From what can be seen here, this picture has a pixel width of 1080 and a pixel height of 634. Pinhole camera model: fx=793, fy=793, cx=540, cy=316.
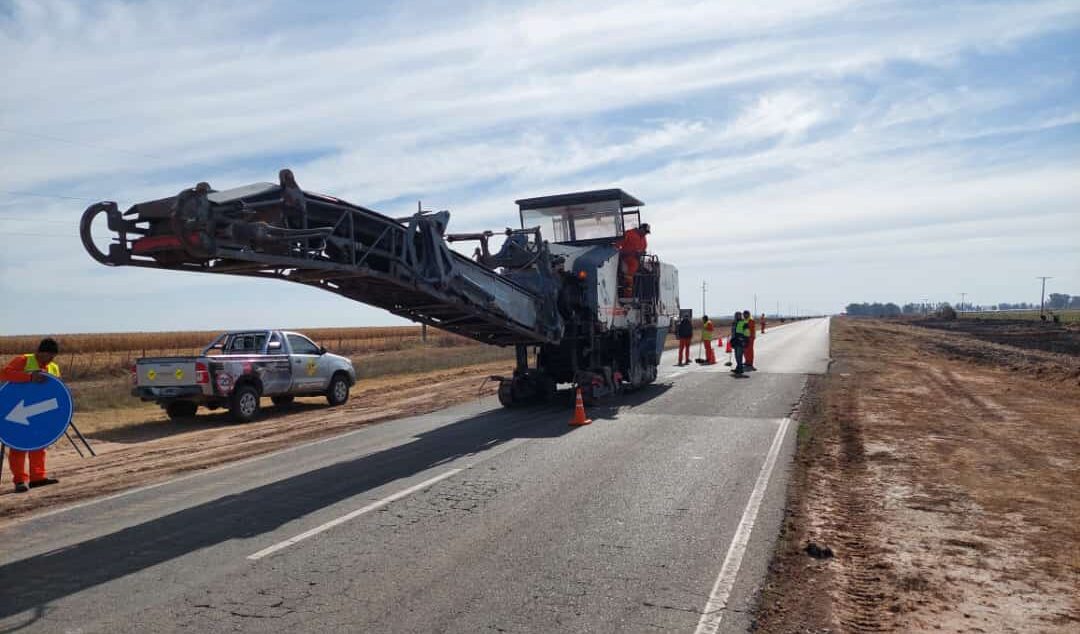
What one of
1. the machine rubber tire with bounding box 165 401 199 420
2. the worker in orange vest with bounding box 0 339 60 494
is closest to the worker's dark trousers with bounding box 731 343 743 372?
the machine rubber tire with bounding box 165 401 199 420

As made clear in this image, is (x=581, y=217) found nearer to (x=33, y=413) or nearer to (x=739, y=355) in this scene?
(x=739, y=355)

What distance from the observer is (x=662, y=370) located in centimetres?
2423

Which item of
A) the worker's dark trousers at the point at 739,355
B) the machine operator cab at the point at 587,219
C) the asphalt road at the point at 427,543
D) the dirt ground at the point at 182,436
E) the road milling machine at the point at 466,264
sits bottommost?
the dirt ground at the point at 182,436

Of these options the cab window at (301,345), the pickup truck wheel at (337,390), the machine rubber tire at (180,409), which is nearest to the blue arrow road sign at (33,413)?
the machine rubber tire at (180,409)

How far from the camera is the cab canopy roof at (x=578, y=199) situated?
16.8 meters

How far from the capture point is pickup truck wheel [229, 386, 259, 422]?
1595 cm

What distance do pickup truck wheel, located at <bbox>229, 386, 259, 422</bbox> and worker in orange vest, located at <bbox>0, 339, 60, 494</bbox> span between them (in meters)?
5.81

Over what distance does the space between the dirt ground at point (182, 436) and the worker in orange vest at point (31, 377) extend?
16 cm

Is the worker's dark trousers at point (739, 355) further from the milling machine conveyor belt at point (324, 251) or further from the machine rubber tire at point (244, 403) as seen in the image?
the machine rubber tire at point (244, 403)

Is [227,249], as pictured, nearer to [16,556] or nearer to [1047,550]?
[16,556]

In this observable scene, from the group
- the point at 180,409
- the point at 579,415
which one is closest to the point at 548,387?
the point at 579,415

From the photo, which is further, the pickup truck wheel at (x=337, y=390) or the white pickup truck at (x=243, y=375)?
the pickup truck wheel at (x=337, y=390)

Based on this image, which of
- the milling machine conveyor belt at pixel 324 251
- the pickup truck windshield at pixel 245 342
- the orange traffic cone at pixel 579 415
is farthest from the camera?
the pickup truck windshield at pixel 245 342

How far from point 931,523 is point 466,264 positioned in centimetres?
718
